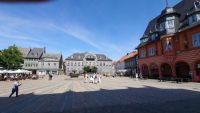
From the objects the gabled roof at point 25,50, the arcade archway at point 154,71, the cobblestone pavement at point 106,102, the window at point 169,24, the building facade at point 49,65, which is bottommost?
the cobblestone pavement at point 106,102

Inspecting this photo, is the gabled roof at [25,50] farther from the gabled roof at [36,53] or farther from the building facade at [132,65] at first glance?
the building facade at [132,65]

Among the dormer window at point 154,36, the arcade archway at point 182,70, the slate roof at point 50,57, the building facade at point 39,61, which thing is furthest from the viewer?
the slate roof at point 50,57

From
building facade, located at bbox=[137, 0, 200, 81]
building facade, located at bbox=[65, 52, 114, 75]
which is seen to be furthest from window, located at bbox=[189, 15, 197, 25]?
building facade, located at bbox=[65, 52, 114, 75]

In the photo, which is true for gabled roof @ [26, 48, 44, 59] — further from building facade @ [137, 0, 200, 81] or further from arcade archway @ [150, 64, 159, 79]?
arcade archway @ [150, 64, 159, 79]

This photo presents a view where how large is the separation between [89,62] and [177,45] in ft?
251

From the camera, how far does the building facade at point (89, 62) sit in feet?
349

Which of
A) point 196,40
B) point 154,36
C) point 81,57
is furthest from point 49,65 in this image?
point 196,40

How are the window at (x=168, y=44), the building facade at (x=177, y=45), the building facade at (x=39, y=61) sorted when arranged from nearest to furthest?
the building facade at (x=177, y=45), the window at (x=168, y=44), the building facade at (x=39, y=61)

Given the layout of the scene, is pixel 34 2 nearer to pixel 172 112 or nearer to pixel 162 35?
pixel 172 112

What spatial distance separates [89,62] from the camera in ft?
358

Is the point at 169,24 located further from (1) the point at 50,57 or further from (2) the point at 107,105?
(1) the point at 50,57

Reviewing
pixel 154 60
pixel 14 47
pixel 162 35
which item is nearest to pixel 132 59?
pixel 154 60

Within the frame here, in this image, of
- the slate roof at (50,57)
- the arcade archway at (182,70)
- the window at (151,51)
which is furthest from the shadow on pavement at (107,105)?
the slate roof at (50,57)

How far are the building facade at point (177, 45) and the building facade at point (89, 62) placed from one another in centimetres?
6107
